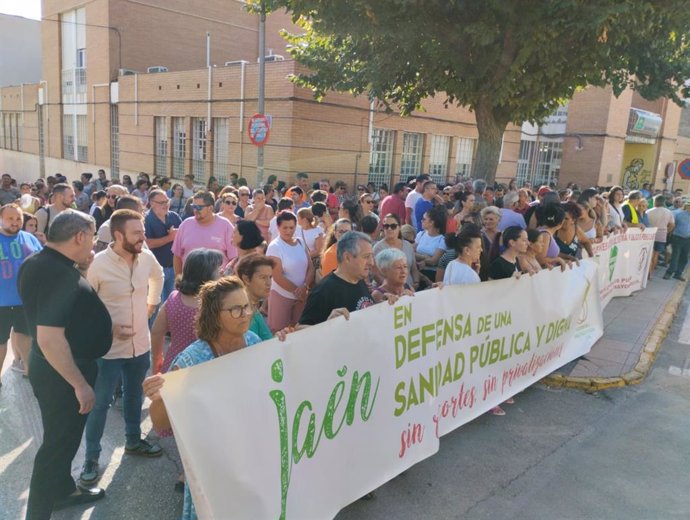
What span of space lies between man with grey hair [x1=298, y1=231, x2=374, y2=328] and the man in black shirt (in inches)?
49.5

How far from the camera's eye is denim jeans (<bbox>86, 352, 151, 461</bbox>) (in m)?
3.51

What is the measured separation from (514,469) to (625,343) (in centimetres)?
382

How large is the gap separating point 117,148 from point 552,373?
2305 centimetres

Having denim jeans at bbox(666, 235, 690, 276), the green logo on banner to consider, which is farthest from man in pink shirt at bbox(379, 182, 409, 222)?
denim jeans at bbox(666, 235, 690, 276)

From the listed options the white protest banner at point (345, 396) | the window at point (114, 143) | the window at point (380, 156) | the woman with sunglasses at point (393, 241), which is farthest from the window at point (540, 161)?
the white protest banner at point (345, 396)

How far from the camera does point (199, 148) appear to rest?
18719 mm

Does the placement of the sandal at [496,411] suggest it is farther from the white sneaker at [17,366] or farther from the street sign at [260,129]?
the street sign at [260,129]

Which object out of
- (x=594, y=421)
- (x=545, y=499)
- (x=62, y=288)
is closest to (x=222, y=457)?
(x=62, y=288)

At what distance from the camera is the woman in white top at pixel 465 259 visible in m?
4.50

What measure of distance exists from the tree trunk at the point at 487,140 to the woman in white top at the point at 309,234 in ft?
19.9

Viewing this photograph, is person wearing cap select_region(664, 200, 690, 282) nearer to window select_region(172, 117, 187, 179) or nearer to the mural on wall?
window select_region(172, 117, 187, 179)

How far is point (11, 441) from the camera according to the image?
396cm

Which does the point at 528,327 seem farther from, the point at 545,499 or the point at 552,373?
the point at 545,499

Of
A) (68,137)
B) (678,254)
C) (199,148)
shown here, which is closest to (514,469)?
(678,254)
